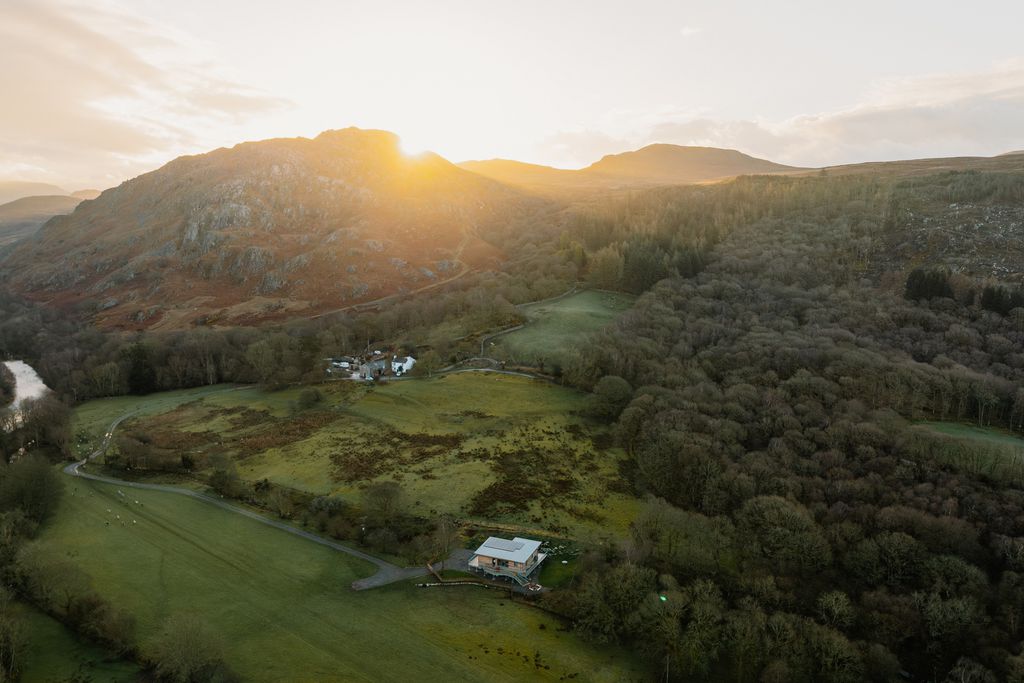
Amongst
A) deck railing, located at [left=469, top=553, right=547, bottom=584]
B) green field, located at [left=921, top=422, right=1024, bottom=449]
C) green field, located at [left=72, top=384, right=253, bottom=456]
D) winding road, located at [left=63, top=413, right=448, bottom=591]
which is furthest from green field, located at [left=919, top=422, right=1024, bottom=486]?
green field, located at [left=72, top=384, right=253, bottom=456]

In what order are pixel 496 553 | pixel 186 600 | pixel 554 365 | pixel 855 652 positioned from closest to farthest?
pixel 855 652 < pixel 186 600 < pixel 496 553 < pixel 554 365

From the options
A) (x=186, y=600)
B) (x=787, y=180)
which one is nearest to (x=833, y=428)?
(x=186, y=600)

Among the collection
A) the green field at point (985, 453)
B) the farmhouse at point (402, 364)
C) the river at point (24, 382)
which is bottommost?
the river at point (24, 382)

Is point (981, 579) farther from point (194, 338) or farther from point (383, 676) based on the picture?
point (194, 338)

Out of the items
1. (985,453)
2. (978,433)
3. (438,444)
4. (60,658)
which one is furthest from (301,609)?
(978,433)

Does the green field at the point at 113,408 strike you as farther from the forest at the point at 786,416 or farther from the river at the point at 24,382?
the river at the point at 24,382

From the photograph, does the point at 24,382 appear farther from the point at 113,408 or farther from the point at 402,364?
the point at 402,364

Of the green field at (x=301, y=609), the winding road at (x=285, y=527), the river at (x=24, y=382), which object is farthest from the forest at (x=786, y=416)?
the winding road at (x=285, y=527)
